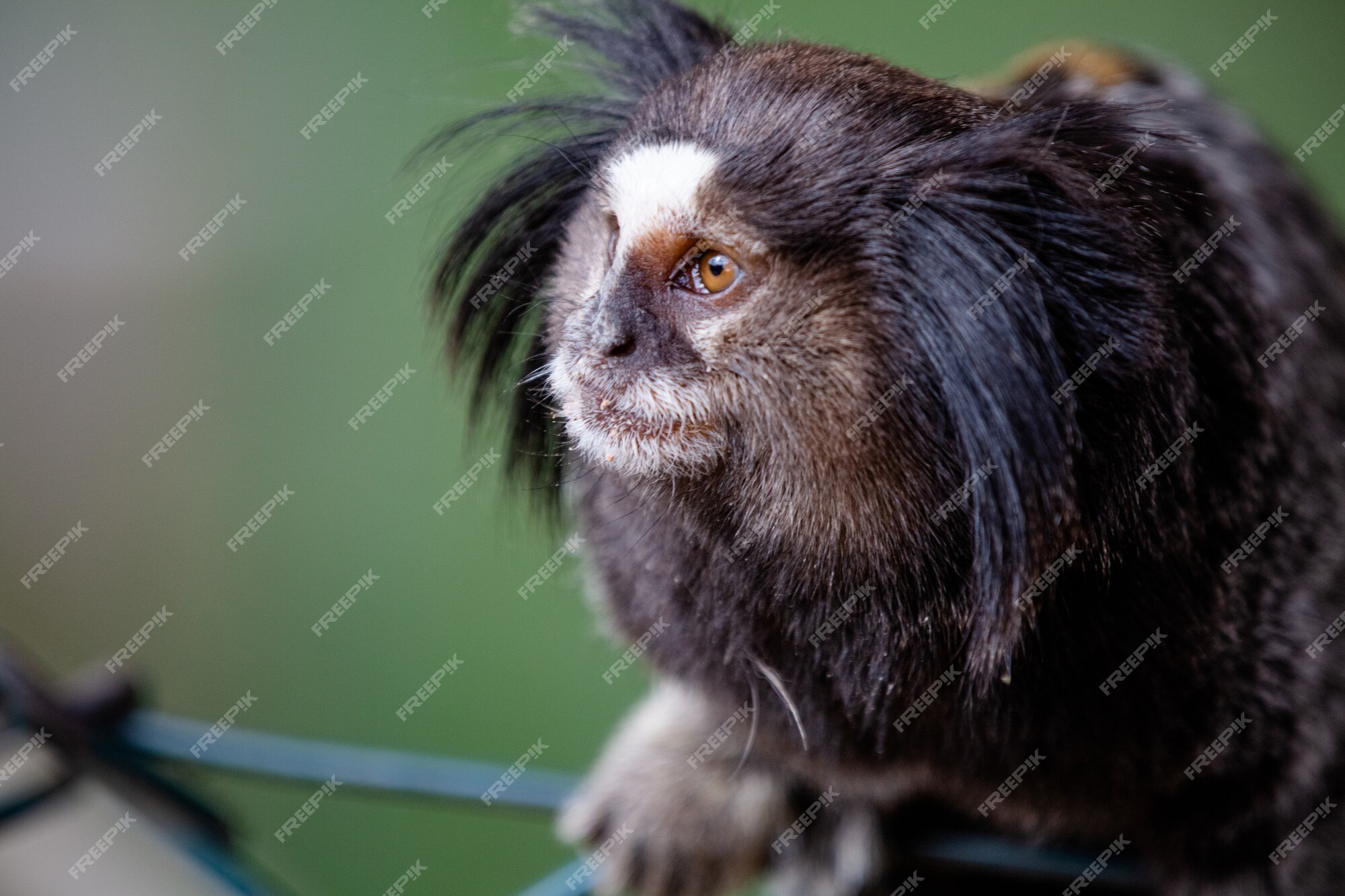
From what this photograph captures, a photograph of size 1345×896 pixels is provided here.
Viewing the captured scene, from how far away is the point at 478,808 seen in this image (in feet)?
5.17

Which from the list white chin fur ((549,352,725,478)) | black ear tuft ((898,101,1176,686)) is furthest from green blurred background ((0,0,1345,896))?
black ear tuft ((898,101,1176,686))

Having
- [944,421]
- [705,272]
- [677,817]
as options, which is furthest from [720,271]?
[677,817]

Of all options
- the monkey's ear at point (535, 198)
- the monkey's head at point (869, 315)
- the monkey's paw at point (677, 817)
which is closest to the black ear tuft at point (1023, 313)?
the monkey's head at point (869, 315)

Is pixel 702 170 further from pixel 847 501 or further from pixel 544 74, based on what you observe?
pixel 544 74

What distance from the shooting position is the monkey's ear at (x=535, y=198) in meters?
1.39

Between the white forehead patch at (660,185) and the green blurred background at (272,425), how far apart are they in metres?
2.10

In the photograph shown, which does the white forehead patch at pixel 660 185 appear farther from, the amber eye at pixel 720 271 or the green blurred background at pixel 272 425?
the green blurred background at pixel 272 425

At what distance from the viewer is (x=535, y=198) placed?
4.77 ft

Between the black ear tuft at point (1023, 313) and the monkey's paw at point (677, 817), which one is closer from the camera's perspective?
the black ear tuft at point (1023, 313)

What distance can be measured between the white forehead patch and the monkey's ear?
209mm

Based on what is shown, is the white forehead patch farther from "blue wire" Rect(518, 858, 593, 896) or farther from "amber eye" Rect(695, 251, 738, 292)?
"blue wire" Rect(518, 858, 593, 896)

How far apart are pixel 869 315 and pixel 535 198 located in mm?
534

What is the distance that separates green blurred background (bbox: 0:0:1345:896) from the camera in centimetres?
324

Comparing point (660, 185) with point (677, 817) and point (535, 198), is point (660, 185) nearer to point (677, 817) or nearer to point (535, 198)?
point (535, 198)
